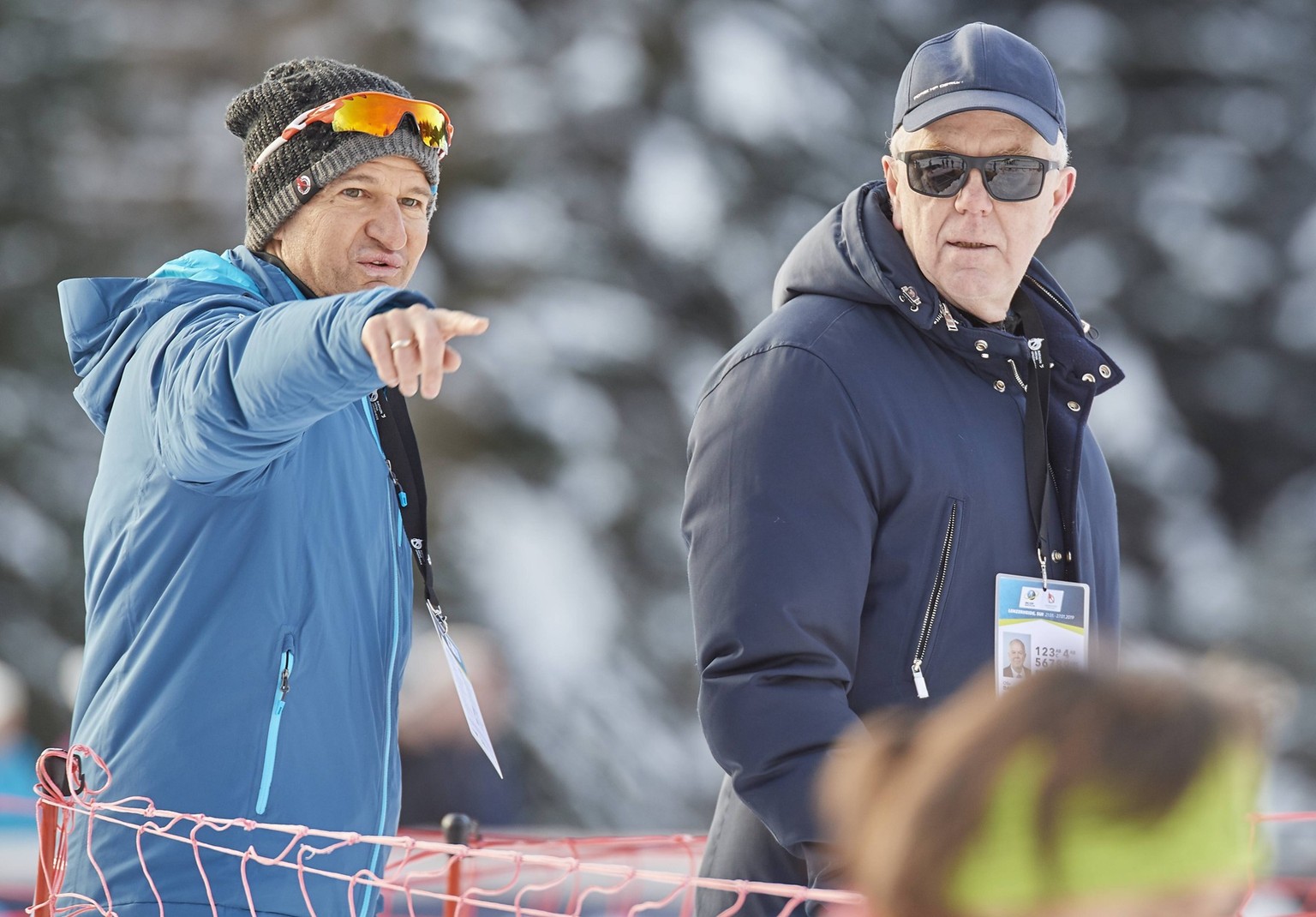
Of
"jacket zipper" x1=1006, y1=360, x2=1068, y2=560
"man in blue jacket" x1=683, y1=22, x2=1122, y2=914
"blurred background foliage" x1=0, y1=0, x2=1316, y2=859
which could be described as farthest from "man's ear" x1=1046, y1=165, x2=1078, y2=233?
"blurred background foliage" x1=0, y1=0, x2=1316, y2=859

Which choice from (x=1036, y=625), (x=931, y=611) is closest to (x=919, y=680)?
(x=931, y=611)

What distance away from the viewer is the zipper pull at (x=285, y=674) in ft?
6.49

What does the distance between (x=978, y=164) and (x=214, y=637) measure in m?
1.25

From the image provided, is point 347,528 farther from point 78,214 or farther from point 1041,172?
point 78,214

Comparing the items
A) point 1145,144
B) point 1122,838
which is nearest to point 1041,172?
point 1122,838

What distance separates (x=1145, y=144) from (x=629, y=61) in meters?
3.37

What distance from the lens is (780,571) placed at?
1.79 m

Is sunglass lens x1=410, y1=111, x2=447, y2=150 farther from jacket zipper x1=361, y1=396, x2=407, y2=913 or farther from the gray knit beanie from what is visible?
jacket zipper x1=361, y1=396, x2=407, y2=913

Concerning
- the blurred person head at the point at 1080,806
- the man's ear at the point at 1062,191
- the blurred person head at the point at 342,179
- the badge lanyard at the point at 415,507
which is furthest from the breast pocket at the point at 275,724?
the blurred person head at the point at 1080,806

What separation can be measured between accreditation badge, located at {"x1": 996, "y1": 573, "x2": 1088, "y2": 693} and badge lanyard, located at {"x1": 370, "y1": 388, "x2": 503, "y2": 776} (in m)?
0.79

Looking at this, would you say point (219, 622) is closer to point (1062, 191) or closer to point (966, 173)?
point (966, 173)

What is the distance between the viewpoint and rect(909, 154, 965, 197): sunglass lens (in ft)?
6.82

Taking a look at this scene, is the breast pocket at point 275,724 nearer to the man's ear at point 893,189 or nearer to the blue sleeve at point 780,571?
the blue sleeve at point 780,571

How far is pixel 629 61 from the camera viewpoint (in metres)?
9.35
